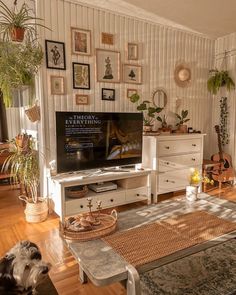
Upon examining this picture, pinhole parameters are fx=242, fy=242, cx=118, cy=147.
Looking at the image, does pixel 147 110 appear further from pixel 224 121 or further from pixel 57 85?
pixel 224 121

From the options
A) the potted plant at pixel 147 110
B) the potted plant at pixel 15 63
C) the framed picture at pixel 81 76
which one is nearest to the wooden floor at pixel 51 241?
the potted plant at pixel 147 110

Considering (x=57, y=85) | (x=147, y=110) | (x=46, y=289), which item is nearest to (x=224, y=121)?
(x=147, y=110)

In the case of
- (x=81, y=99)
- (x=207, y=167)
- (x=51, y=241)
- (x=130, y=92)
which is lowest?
(x=51, y=241)

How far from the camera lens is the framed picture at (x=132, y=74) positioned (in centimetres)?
334

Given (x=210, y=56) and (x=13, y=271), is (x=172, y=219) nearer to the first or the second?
(x=13, y=271)

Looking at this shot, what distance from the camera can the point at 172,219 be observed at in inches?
73.3

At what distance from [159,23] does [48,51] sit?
171 centimetres

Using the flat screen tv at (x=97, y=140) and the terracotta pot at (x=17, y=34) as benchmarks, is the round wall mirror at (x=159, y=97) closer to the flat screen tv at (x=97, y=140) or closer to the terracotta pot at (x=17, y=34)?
the flat screen tv at (x=97, y=140)

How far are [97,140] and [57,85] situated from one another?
2.65 feet

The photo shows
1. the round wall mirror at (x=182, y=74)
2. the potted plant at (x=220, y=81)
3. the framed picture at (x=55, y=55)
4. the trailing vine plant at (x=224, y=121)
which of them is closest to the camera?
the framed picture at (x=55, y=55)

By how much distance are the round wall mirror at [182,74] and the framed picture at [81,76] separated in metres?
1.49

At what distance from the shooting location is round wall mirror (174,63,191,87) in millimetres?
3770

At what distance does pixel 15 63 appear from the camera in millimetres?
2504

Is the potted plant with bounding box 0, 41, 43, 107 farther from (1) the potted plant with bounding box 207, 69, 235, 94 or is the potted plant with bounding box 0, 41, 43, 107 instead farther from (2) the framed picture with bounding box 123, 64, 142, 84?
(1) the potted plant with bounding box 207, 69, 235, 94
